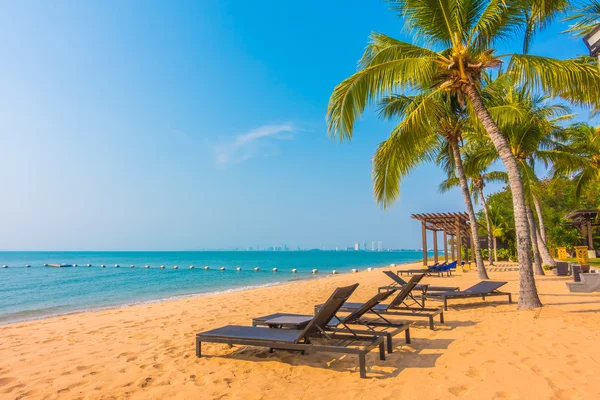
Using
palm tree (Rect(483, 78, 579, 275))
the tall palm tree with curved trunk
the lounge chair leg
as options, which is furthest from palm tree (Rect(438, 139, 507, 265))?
the lounge chair leg

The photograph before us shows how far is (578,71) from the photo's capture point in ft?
22.6

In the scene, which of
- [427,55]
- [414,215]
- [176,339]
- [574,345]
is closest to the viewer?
[574,345]

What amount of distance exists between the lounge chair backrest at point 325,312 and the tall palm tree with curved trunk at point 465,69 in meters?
4.48

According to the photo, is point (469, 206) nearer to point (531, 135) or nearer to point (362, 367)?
point (531, 135)

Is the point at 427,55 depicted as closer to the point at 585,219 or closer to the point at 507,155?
the point at 507,155

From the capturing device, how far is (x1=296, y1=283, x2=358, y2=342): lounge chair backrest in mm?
3998

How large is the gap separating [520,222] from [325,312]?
4.98 m

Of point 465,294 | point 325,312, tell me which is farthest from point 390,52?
point 325,312

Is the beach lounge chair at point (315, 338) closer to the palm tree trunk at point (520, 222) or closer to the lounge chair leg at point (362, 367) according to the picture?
the lounge chair leg at point (362, 367)

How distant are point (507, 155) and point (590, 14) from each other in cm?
337

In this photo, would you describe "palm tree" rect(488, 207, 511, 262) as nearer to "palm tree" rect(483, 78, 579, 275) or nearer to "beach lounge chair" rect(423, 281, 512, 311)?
"palm tree" rect(483, 78, 579, 275)

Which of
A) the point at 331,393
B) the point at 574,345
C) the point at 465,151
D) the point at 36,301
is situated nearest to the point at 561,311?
the point at 574,345

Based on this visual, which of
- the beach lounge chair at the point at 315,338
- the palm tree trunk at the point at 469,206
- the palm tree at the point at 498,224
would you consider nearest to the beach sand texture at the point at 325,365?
the beach lounge chair at the point at 315,338

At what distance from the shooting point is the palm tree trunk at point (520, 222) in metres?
7.01
